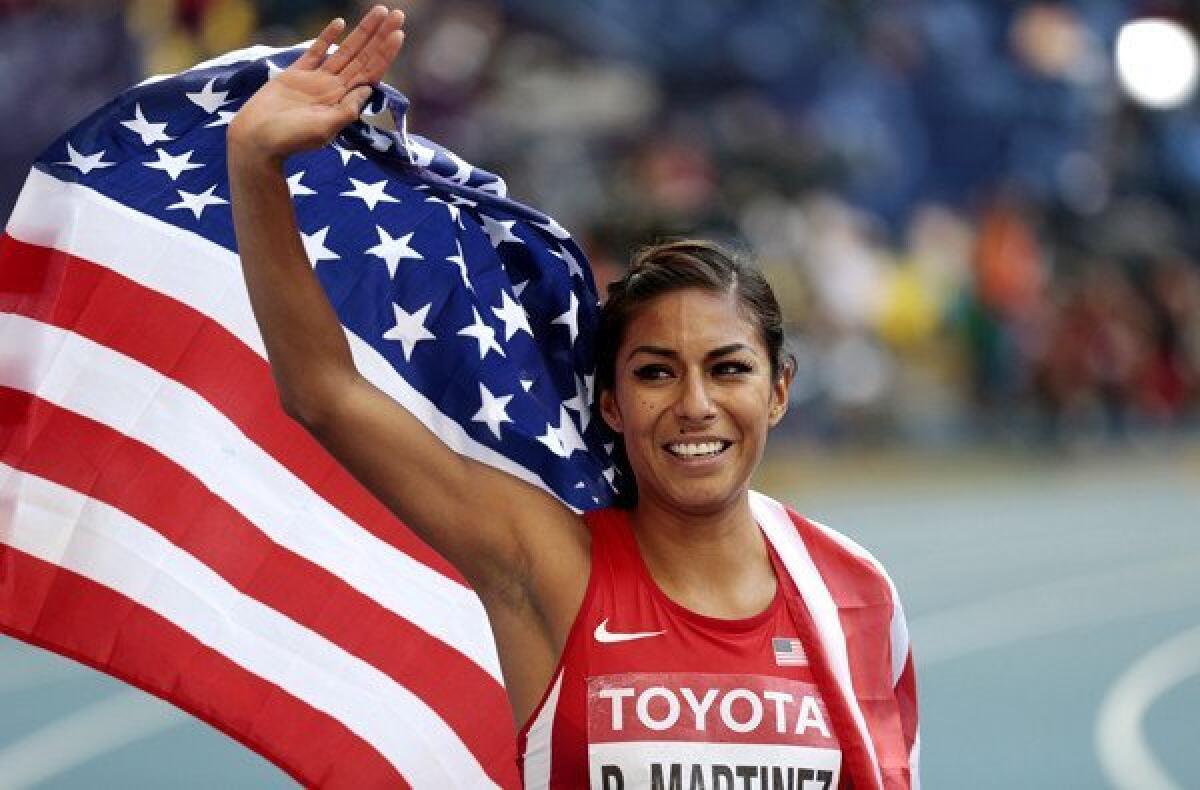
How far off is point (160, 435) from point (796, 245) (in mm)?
15338

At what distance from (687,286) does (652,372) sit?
0.15 metres

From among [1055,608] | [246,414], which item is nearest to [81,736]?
[246,414]

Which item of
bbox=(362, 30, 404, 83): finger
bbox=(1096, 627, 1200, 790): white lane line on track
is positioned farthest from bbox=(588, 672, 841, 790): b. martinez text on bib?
bbox=(1096, 627, 1200, 790): white lane line on track

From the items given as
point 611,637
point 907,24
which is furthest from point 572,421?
point 907,24

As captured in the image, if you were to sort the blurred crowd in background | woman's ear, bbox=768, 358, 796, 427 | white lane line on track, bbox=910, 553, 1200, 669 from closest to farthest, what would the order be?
woman's ear, bbox=768, 358, 796, 427 → white lane line on track, bbox=910, 553, 1200, 669 → the blurred crowd in background

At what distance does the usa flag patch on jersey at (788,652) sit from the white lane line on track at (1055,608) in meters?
8.24

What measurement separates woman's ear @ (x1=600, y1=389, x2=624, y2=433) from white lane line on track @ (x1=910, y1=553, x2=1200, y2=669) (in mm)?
8136

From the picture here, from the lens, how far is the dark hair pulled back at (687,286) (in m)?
3.70

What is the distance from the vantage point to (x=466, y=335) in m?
4.31

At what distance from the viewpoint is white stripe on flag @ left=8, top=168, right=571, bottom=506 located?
437 centimetres

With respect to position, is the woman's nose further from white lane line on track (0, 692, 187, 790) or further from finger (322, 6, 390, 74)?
white lane line on track (0, 692, 187, 790)

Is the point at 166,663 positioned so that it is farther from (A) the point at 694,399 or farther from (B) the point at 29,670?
(B) the point at 29,670

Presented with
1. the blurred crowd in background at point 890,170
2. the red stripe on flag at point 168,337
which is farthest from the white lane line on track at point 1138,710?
the red stripe on flag at point 168,337

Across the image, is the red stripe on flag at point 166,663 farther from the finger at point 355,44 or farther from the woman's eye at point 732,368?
the finger at point 355,44
